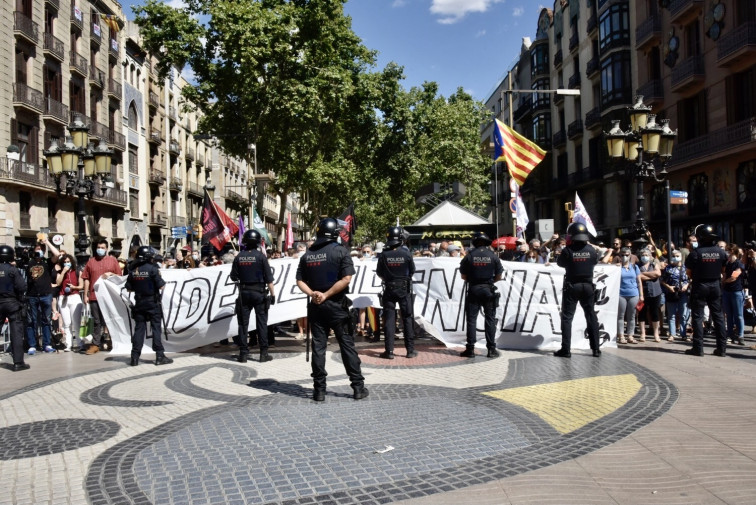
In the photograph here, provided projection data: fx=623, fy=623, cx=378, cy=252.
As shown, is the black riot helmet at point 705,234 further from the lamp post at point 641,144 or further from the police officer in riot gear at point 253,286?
the police officer in riot gear at point 253,286

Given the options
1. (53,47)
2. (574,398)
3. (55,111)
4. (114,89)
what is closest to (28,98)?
(55,111)

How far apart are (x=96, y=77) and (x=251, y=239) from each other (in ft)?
115

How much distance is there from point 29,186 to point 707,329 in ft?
97.8

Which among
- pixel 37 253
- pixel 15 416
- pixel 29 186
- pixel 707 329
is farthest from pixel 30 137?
pixel 707 329

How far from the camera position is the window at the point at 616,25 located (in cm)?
3500

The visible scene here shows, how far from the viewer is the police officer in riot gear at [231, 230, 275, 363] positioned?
9.39 meters

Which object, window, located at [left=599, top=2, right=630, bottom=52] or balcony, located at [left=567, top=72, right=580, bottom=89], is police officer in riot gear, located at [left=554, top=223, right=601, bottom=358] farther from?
balcony, located at [left=567, top=72, right=580, bottom=89]

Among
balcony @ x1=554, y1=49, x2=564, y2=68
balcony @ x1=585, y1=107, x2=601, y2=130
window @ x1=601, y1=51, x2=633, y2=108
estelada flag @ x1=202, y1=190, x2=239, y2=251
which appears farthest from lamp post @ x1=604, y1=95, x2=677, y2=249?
balcony @ x1=554, y1=49, x2=564, y2=68

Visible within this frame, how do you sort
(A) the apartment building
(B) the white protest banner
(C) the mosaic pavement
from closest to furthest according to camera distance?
1. (C) the mosaic pavement
2. (B) the white protest banner
3. (A) the apartment building

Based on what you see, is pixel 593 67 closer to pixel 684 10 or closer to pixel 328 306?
pixel 684 10

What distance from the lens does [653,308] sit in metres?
11.6

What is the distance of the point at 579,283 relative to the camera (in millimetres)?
9211

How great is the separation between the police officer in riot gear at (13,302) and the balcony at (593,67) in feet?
118

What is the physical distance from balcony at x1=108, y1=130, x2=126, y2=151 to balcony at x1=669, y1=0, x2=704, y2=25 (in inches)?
1290
